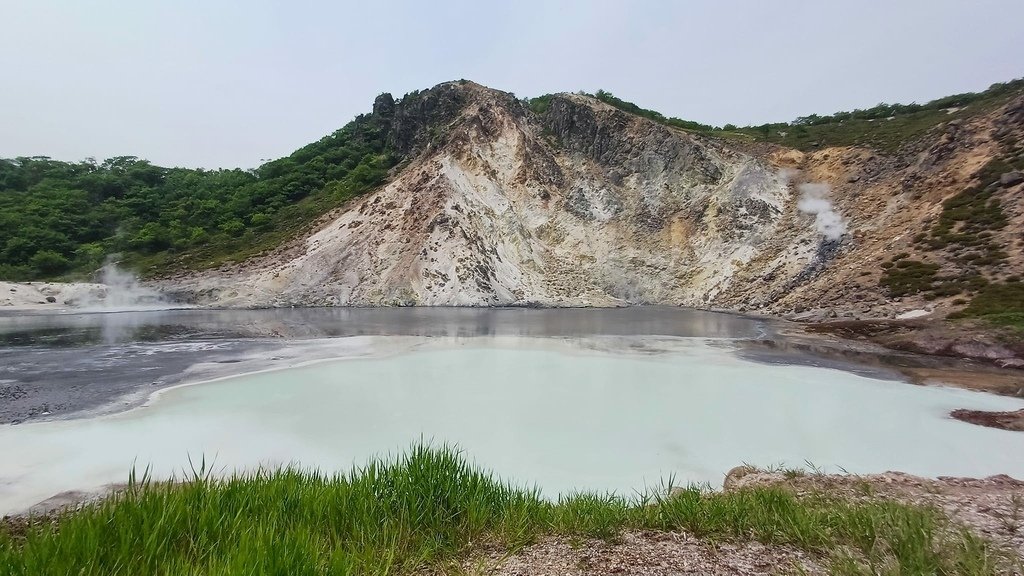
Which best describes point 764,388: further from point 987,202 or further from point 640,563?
point 987,202

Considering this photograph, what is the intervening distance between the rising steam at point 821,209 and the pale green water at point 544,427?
23.8 meters

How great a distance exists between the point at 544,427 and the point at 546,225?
33.2 metres

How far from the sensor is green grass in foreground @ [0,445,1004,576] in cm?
247

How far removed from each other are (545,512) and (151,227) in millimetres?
45454

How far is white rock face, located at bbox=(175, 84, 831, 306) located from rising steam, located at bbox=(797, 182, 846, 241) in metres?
0.80

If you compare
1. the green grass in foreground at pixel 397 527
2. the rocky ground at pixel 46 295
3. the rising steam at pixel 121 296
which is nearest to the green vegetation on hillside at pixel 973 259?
the green grass in foreground at pixel 397 527

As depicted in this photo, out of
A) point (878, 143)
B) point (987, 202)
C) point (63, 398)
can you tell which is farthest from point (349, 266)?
point (878, 143)

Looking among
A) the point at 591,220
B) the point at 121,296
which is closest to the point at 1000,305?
the point at 591,220

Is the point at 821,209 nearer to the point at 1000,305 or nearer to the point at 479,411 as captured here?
the point at 1000,305

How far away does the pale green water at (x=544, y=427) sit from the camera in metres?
6.40

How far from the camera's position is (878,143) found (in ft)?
118

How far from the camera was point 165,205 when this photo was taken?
148 feet

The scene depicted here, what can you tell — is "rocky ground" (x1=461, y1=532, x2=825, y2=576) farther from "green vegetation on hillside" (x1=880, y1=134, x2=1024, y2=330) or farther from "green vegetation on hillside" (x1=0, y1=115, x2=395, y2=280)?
"green vegetation on hillside" (x1=0, y1=115, x2=395, y2=280)

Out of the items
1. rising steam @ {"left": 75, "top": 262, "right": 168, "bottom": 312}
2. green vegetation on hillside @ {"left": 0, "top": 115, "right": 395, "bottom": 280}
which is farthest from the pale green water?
green vegetation on hillside @ {"left": 0, "top": 115, "right": 395, "bottom": 280}
